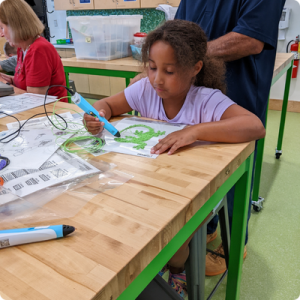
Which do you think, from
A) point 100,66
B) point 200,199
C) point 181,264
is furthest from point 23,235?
point 100,66

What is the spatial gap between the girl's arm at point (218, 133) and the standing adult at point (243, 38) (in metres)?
0.39

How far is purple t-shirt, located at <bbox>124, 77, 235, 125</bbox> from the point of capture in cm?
91

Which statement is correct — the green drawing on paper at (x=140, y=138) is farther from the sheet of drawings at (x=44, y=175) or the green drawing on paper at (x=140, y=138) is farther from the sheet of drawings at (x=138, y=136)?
the sheet of drawings at (x=44, y=175)

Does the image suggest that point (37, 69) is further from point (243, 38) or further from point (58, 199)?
point (58, 199)

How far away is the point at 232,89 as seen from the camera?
1163 millimetres

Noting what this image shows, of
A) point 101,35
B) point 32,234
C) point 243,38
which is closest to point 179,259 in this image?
Answer: point 32,234

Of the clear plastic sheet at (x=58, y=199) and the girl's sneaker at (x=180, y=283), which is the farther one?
the girl's sneaker at (x=180, y=283)

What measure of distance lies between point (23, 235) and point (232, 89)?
3.23 ft

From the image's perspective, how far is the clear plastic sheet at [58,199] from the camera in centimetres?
47

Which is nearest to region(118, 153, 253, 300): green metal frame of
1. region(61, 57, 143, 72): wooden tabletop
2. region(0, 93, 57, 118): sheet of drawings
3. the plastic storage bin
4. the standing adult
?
the standing adult

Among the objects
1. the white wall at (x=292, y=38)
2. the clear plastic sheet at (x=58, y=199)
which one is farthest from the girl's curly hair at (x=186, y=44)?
the white wall at (x=292, y=38)

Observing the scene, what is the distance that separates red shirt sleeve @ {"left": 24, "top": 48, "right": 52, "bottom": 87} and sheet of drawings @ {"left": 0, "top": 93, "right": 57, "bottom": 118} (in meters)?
0.24

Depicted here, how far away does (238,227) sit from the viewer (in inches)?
35.7

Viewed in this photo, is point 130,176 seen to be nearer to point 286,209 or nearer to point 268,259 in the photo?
point 268,259
